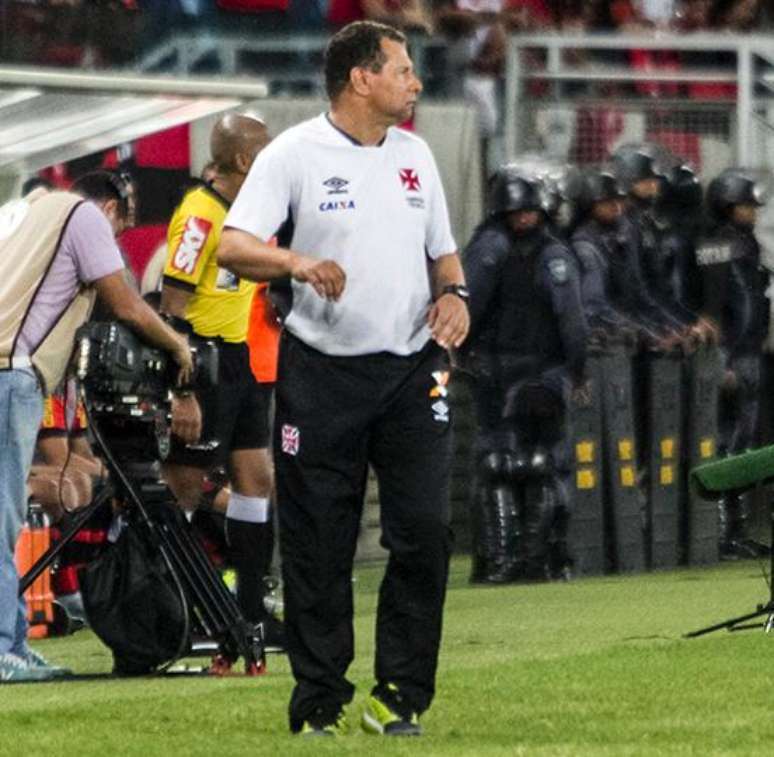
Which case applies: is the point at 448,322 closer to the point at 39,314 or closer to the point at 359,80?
the point at 359,80

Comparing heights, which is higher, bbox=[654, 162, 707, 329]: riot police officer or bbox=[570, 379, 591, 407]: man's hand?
bbox=[654, 162, 707, 329]: riot police officer

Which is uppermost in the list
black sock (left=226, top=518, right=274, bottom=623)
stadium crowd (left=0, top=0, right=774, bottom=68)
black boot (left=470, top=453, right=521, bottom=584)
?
stadium crowd (left=0, top=0, right=774, bottom=68)

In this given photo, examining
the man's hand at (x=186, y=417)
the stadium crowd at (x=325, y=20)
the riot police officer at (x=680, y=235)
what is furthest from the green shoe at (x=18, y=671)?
the riot police officer at (x=680, y=235)

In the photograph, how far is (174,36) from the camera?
18.5m

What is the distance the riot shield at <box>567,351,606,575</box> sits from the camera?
17891mm

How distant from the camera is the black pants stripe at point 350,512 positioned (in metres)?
9.40

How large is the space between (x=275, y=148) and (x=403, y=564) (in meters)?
1.31

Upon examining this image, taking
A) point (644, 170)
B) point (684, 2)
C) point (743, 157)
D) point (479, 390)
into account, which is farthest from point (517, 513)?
point (684, 2)

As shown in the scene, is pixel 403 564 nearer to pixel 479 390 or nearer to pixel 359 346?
pixel 359 346

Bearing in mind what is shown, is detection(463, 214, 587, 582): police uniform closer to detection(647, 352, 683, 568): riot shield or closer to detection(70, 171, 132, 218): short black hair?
detection(647, 352, 683, 568): riot shield

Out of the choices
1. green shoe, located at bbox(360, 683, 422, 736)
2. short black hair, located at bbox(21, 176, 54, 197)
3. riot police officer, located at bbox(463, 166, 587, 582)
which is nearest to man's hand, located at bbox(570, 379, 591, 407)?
riot police officer, located at bbox(463, 166, 587, 582)

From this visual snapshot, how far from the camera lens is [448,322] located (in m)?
9.30

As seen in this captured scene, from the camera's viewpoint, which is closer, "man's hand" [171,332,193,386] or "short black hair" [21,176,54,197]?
"man's hand" [171,332,193,386]

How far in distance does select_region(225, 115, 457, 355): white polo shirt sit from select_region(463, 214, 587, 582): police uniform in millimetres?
7772
